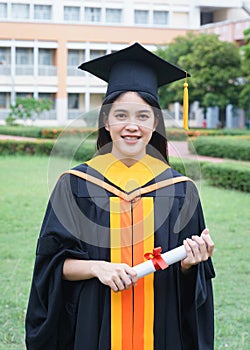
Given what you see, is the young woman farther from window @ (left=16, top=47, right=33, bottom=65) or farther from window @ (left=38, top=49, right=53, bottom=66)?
window @ (left=16, top=47, right=33, bottom=65)

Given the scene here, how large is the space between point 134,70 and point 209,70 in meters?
23.2

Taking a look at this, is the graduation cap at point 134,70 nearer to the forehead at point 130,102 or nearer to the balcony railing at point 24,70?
the forehead at point 130,102

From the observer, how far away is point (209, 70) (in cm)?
2511

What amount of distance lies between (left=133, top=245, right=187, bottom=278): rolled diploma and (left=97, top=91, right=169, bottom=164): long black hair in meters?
0.36

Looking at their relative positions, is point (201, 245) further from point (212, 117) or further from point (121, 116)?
point (212, 117)

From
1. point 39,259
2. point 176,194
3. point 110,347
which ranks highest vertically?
point 176,194

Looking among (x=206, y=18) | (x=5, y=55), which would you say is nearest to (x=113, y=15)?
(x=5, y=55)

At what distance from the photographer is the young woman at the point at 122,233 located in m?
2.19

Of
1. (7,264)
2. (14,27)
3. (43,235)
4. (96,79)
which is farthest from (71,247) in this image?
(14,27)

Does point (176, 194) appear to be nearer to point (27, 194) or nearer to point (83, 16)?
point (27, 194)

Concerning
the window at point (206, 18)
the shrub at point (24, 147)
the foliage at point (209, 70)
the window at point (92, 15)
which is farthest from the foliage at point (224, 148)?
the window at point (206, 18)

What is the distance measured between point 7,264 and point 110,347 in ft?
12.3

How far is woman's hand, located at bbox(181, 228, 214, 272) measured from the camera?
2047 mm

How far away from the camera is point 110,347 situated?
2236 millimetres
